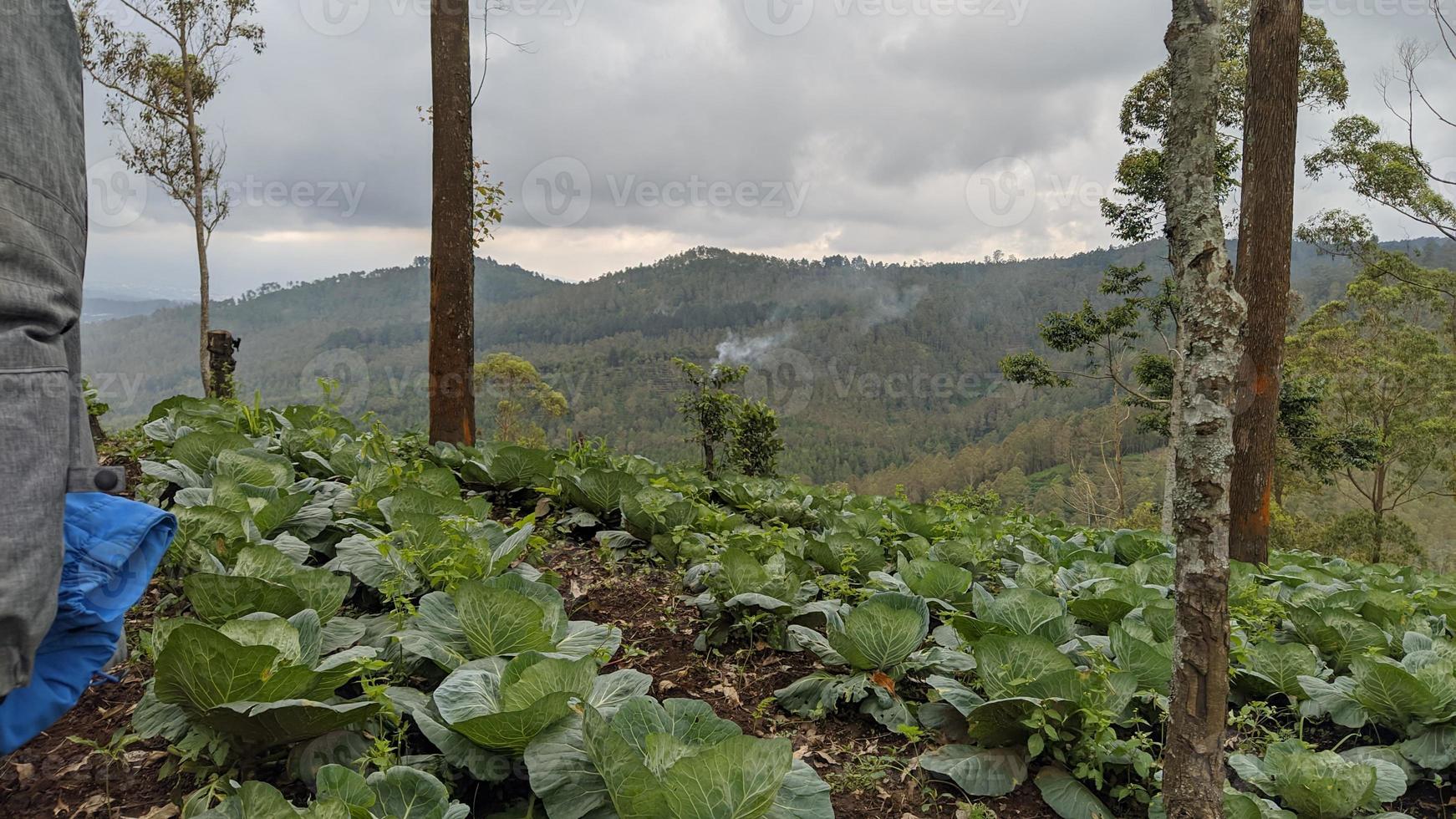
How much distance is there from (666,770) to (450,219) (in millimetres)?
4741

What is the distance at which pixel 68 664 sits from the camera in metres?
1.14

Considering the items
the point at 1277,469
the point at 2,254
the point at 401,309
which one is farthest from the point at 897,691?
the point at 401,309

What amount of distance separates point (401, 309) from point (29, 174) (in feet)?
454

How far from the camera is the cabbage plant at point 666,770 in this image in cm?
128

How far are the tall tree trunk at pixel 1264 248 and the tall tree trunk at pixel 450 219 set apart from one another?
530 centimetres

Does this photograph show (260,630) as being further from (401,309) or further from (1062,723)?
(401,309)

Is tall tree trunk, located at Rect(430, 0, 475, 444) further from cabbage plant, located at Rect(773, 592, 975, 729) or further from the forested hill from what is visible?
the forested hill

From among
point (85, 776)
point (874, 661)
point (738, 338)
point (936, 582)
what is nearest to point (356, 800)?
point (85, 776)

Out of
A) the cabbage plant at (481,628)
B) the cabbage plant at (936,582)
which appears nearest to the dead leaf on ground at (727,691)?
the cabbage plant at (481,628)

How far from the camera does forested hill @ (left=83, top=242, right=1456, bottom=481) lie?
76.5m

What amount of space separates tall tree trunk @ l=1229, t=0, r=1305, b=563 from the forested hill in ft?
157

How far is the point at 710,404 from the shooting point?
11445 mm

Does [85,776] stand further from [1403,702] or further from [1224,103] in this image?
[1224,103]

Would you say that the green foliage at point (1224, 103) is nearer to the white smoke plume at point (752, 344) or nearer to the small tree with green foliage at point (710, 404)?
the small tree with green foliage at point (710, 404)
